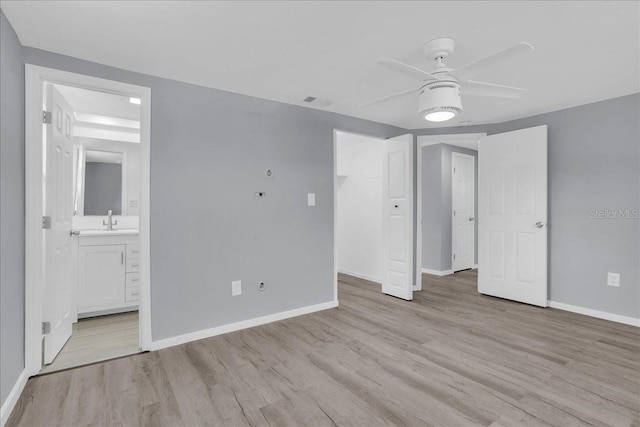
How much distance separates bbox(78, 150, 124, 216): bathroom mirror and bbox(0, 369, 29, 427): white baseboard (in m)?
2.28

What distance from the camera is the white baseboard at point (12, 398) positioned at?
1732 millimetres

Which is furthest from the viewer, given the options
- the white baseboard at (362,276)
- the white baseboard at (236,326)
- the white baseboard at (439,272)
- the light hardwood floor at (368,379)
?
the white baseboard at (439,272)

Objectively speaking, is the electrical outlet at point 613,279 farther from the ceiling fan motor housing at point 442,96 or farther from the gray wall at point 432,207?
the ceiling fan motor housing at point 442,96

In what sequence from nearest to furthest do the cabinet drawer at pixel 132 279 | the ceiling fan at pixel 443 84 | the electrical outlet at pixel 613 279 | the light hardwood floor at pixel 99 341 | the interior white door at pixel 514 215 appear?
the ceiling fan at pixel 443 84
the light hardwood floor at pixel 99 341
the electrical outlet at pixel 613 279
the cabinet drawer at pixel 132 279
the interior white door at pixel 514 215

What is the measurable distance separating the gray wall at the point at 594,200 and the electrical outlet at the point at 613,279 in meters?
0.04

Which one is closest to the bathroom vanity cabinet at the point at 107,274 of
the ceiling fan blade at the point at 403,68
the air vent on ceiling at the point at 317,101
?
the air vent on ceiling at the point at 317,101

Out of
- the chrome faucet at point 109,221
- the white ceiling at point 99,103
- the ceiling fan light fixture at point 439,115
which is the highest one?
the white ceiling at point 99,103

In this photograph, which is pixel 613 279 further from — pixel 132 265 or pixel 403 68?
pixel 132 265

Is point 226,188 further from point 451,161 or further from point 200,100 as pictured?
point 451,161

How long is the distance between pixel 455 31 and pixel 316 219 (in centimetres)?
223

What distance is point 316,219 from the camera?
369cm

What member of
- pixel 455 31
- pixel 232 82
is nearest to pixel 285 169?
pixel 232 82

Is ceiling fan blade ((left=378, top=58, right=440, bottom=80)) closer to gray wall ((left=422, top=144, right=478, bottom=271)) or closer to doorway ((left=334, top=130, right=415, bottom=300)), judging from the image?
doorway ((left=334, top=130, right=415, bottom=300))

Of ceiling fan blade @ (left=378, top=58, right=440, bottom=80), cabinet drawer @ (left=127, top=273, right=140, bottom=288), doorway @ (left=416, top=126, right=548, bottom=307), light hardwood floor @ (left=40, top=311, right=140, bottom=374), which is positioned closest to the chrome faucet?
cabinet drawer @ (left=127, top=273, right=140, bottom=288)
